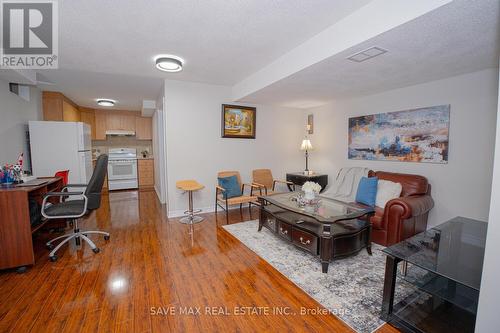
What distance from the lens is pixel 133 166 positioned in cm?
649

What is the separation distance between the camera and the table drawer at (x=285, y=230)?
2621 mm

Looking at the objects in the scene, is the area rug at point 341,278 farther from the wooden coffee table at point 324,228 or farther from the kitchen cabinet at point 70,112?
the kitchen cabinet at point 70,112

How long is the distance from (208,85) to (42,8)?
2.45 m

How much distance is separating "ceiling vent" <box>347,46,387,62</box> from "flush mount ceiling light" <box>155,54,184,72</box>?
6.96 ft

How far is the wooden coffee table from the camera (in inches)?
87.6

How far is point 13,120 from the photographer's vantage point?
351 centimetres

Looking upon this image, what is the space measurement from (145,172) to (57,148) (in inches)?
107

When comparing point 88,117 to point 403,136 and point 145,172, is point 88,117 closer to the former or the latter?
point 145,172

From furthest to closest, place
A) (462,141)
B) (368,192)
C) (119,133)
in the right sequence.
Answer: (119,133) → (368,192) → (462,141)

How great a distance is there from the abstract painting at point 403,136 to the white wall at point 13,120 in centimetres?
570

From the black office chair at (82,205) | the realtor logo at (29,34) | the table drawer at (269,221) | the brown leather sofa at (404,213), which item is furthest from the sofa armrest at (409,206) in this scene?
the realtor logo at (29,34)

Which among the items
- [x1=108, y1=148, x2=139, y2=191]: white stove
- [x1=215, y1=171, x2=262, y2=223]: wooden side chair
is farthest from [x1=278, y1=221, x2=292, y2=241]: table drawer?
[x1=108, y1=148, x2=139, y2=191]: white stove

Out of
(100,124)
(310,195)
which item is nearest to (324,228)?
(310,195)

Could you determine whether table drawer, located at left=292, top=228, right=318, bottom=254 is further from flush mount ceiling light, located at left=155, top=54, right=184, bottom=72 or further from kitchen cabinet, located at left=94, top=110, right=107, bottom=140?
kitchen cabinet, located at left=94, top=110, right=107, bottom=140
